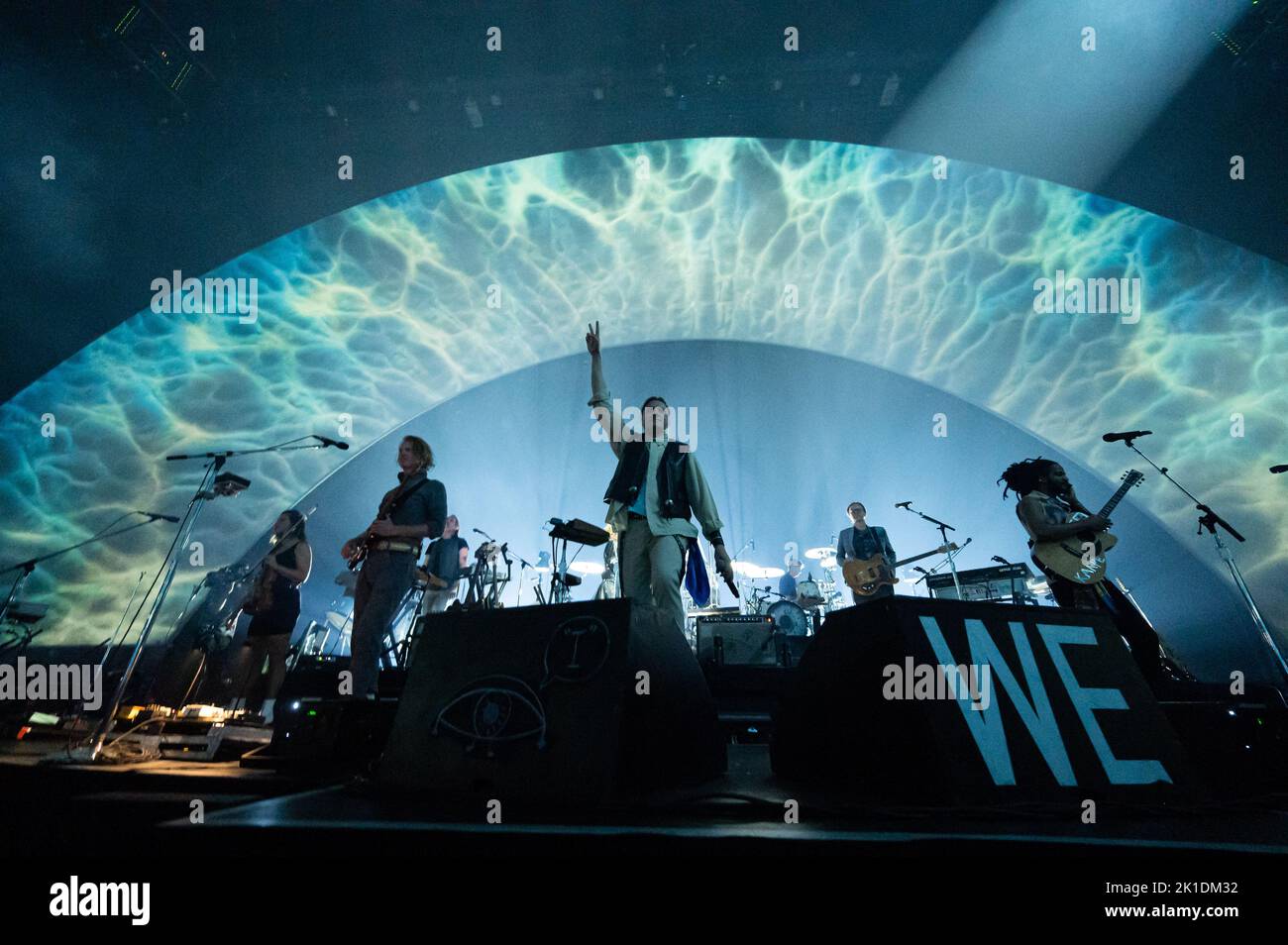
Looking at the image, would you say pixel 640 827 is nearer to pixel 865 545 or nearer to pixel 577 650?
pixel 577 650

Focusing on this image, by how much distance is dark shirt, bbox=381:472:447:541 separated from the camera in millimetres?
4012

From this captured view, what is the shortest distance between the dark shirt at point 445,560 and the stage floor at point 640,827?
15.5 feet

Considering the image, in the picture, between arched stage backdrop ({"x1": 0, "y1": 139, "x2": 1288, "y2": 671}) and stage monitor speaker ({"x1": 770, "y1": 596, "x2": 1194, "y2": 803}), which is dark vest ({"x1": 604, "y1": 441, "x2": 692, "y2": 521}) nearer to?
stage monitor speaker ({"x1": 770, "y1": 596, "x2": 1194, "y2": 803})

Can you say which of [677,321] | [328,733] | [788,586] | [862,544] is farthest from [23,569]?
[788,586]

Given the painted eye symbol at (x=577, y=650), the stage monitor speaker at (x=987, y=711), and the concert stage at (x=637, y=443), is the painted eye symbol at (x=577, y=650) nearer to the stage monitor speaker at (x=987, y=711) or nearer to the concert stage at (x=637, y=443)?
the concert stage at (x=637, y=443)

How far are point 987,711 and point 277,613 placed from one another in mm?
5074

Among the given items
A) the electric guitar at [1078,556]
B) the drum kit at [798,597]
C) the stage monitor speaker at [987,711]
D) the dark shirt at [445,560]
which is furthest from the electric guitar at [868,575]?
the stage monitor speaker at [987,711]

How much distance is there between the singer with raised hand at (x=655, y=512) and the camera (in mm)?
3404

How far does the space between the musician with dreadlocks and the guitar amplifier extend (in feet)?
8.42

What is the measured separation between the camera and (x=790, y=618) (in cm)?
751

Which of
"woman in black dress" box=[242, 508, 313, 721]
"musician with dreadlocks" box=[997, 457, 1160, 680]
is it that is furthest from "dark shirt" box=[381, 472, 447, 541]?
→ "musician with dreadlocks" box=[997, 457, 1160, 680]

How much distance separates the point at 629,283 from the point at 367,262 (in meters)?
3.31
